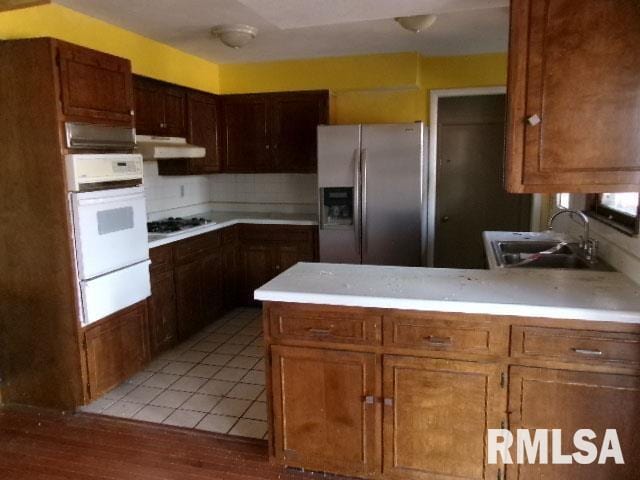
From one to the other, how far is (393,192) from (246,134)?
1.62 meters

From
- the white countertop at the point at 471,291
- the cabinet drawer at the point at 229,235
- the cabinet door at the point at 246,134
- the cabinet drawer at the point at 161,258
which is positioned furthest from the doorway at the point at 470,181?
the white countertop at the point at 471,291

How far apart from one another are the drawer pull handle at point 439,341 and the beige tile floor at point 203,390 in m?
1.19

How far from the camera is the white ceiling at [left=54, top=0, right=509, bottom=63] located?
2.30 m

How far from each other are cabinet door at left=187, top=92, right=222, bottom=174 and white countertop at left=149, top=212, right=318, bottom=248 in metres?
0.49

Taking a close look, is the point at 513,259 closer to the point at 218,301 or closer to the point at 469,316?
the point at 469,316

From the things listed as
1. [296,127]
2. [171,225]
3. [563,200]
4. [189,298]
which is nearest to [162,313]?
[189,298]

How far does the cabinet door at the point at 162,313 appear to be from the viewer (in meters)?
3.62

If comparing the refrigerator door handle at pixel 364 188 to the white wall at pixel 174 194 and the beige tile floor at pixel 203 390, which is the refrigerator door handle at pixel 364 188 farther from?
the white wall at pixel 174 194

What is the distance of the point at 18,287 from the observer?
2938 millimetres

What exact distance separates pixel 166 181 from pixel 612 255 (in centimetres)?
365

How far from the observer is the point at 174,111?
418 cm

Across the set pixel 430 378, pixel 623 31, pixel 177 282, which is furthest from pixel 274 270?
pixel 623 31

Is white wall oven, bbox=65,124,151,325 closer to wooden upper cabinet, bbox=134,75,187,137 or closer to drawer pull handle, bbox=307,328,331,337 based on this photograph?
wooden upper cabinet, bbox=134,75,187,137

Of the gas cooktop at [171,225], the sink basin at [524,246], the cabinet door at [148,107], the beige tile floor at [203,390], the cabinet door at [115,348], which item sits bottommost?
the beige tile floor at [203,390]
